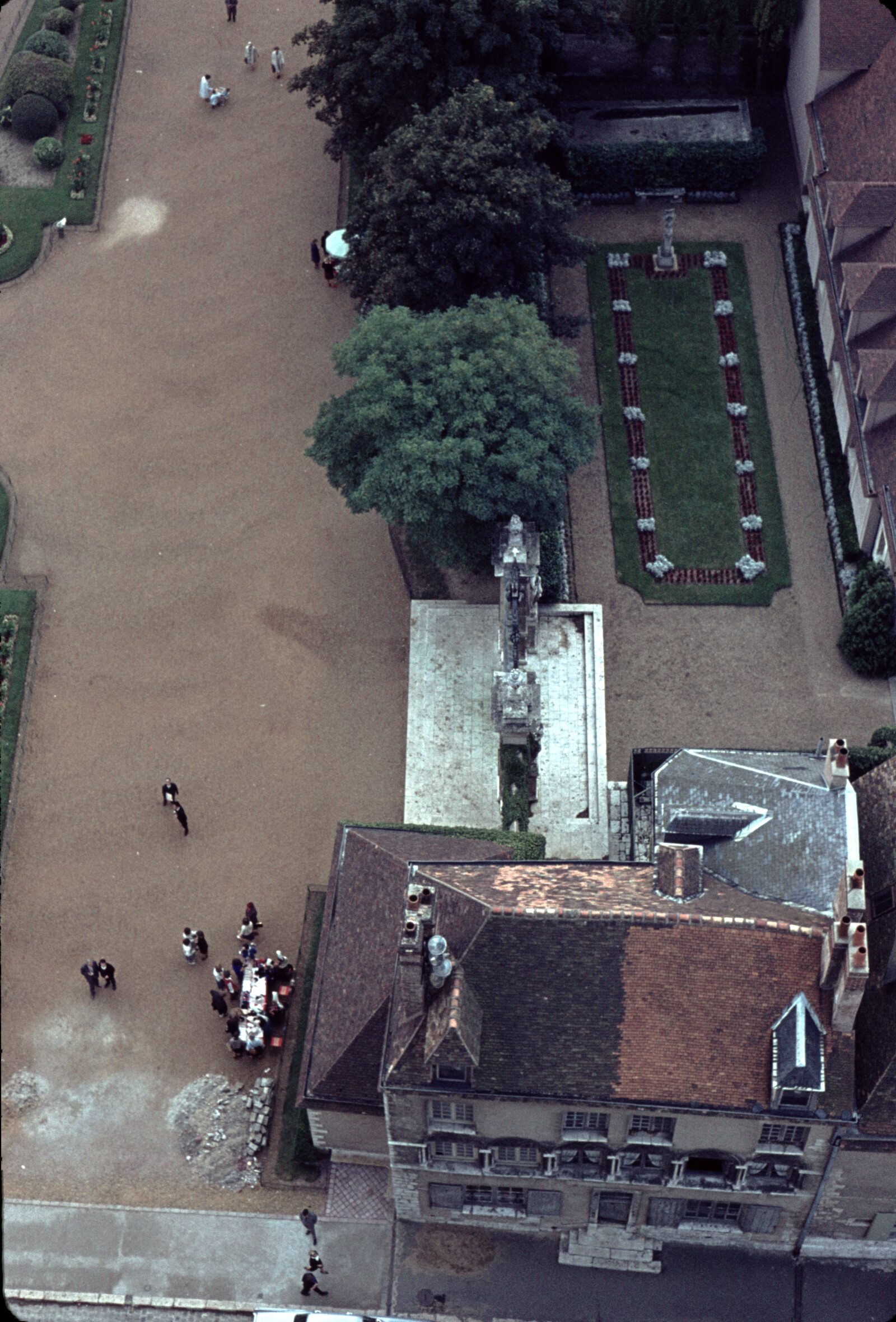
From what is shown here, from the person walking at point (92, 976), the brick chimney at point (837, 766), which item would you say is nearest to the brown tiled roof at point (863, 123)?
the brick chimney at point (837, 766)

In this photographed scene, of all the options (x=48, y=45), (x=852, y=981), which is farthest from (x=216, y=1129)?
(x=48, y=45)

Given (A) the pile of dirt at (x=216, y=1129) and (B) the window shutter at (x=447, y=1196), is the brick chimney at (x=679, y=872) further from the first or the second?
(A) the pile of dirt at (x=216, y=1129)

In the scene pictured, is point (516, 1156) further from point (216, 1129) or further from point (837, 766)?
point (837, 766)

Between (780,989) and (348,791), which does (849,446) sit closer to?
(348,791)

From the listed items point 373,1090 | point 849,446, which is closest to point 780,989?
point 373,1090

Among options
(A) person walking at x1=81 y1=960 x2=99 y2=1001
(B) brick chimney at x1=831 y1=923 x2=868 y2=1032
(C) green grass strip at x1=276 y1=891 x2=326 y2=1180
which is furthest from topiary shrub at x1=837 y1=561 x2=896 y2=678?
(A) person walking at x1=81 y1=960 x2=99 y2=1001

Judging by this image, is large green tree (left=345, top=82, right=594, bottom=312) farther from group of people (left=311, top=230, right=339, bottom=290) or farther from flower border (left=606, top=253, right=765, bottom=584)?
group of people (left=311, top=230, right=339, bottom=290)
